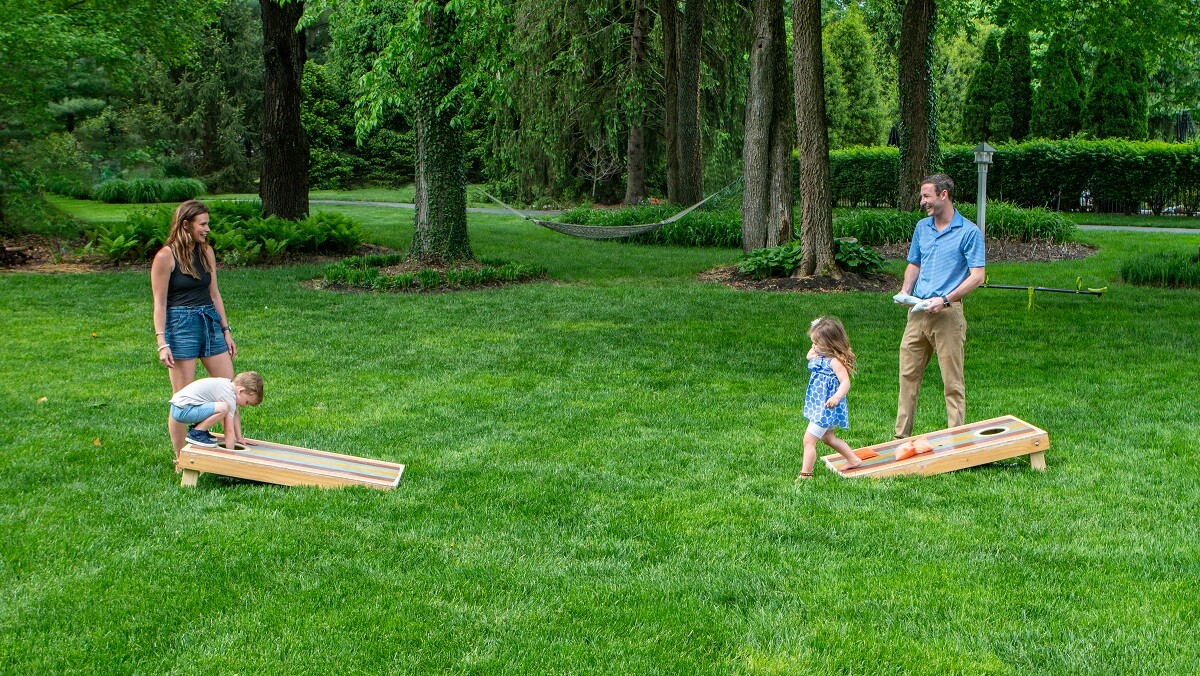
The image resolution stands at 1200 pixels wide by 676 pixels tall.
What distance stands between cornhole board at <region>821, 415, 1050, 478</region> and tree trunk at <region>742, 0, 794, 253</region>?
9.61 meters

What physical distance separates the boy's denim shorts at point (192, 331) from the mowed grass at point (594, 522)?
697mm

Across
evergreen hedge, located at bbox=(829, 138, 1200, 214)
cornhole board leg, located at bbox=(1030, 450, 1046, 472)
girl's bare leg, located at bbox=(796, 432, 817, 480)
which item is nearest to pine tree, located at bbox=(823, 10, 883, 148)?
evergreen hedge, located at bbox=(829, 138, 1200, 214)

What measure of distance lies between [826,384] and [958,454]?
34.8 inches

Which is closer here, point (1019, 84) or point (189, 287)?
point (189, 287)

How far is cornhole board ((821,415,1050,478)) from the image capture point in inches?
239

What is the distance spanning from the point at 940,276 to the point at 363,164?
32.8 meters

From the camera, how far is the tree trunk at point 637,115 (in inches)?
982

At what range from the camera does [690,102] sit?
21719 millimetres

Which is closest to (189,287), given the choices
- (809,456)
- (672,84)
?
(809,456)

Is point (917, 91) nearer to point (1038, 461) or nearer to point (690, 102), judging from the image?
point (690, 102)

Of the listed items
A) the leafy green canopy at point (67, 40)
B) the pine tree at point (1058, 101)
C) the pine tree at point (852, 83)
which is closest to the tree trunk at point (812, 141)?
the leafy green canopy at point (67, 40)

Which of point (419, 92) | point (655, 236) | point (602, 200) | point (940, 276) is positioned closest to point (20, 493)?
point (940, 276)

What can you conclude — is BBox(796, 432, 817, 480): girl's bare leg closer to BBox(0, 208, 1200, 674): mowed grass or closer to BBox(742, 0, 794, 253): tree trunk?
BBox(0, 208, 1200, 674): mowed grass

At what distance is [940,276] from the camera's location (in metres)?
6.48
